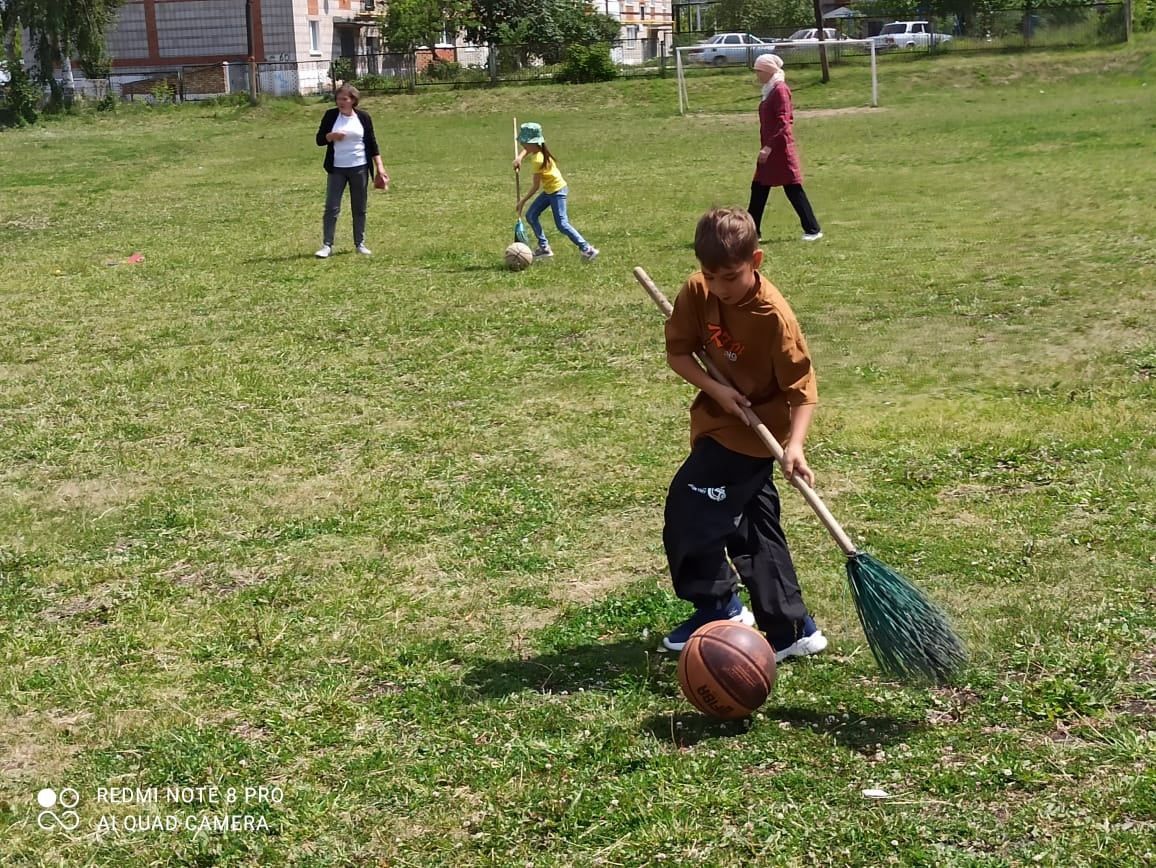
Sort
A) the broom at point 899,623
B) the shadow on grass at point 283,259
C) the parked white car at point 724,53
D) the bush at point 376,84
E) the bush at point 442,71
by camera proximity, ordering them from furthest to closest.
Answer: the bush at point 442,71 → the parked white car at point 724,53 → the bush at point 376,84 → the shadow on grass at point 283,259 → the broom at point 899,623

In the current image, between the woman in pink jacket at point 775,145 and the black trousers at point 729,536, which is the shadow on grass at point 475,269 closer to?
the woman in pink jacket at point 775,145

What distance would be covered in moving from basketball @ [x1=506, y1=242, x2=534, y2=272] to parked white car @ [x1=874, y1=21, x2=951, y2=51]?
119ft

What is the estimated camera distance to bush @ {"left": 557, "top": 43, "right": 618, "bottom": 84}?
1718 inches

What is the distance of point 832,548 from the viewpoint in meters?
5.71

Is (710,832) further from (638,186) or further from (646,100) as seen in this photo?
(646,100)

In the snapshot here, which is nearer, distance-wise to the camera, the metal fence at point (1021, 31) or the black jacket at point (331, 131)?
the black jacket at point (331, 131)

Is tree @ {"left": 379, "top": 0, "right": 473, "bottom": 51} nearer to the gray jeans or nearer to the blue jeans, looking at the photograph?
the gray jeans

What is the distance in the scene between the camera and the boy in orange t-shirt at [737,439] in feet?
14.1

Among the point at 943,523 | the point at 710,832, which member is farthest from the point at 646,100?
the point at 710,832

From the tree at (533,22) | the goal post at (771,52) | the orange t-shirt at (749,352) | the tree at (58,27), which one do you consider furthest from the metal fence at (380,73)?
the orange t-shirt at (749,352)

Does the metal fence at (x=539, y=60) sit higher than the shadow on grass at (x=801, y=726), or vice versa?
the metal fence at (x=539, y=60)

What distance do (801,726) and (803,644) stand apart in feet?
1.68

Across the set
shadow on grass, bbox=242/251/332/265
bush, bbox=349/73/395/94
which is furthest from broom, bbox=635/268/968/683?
bush, bbox=349/73/395/94

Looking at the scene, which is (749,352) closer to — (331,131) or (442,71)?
(331,131)
